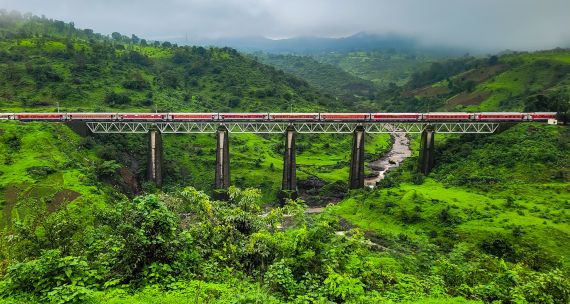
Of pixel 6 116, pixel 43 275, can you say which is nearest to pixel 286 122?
pixel 6 116

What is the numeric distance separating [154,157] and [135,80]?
50389 mm

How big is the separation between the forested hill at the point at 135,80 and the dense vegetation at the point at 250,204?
58 cm

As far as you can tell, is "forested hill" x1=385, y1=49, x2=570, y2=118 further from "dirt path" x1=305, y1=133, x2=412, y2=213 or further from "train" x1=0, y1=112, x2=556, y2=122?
"train" x1=0, y1=112, x2=556, y2=122

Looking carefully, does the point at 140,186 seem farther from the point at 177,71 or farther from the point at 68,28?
the point at 68,28

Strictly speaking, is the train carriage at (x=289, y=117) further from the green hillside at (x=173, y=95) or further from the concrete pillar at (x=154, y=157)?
the concrete pillar at (x=154, y=157)

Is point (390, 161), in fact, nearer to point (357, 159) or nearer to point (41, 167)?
point (357, 159)

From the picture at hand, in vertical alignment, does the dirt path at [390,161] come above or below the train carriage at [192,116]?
below

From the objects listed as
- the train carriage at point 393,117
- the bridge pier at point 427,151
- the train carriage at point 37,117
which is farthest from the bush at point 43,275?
the train carriage at point 37,117

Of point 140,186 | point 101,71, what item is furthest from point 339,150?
point 101,71

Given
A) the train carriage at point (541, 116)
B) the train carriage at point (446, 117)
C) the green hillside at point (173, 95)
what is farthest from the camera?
the green hillside at point (173, 95)

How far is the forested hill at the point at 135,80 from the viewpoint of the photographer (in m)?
87.5

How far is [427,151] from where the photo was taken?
210ft

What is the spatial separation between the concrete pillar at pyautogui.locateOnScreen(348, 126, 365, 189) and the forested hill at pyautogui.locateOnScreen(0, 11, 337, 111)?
4700cm

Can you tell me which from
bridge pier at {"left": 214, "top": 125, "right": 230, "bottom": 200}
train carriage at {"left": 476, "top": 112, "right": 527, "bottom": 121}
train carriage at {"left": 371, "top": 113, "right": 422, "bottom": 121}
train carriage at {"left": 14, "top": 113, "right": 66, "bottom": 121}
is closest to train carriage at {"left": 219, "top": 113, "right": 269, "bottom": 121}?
bridge pier at {"left": 214, "top": 125, "right": 230, "bottom": 200}
